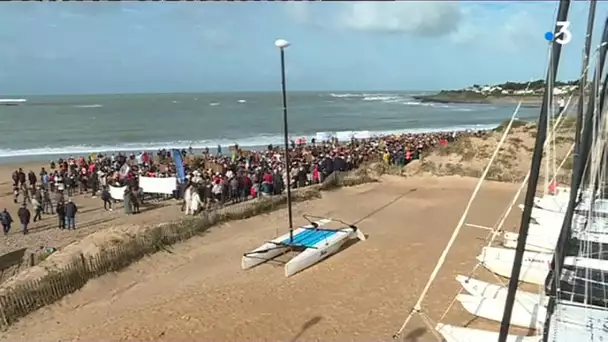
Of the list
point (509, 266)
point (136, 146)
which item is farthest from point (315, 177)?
point (136, 146)

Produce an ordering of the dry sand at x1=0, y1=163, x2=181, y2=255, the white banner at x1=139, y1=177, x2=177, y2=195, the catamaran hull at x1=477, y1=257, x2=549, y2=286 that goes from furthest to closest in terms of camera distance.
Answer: the white banner at x1=139, y1=177, x2=177, y2=195
the dry sand at x1=0, y1=163, x2=181, y2=255
the catamaran hull at x1=477, y1=257, x2=549, y2=286

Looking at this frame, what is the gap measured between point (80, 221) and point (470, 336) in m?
15.6

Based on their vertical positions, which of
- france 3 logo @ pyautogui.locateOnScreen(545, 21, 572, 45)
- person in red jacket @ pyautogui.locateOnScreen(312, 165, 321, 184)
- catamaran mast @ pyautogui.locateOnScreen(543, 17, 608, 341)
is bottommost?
person in red jacket @ pyautogui.locateOnScreen(312, 165, 321, 184)

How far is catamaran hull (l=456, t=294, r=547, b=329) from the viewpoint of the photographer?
33.0 ft

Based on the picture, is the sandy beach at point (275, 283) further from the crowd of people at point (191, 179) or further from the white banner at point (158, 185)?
the white banner at point (158, 185)

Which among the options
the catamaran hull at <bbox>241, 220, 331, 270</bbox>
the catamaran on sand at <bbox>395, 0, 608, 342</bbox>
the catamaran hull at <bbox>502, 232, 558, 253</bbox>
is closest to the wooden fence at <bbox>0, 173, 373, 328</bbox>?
the catamaran hull at <bbox>241, 220, 331, 270</bbox>

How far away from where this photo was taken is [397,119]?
82.2 meters

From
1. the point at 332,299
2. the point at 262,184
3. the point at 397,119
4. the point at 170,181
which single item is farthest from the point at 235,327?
the point at 397,119

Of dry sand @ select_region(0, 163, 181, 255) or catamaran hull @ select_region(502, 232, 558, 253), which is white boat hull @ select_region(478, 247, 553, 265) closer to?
catamaran hull @ select_region(502, 232, 558, 253)

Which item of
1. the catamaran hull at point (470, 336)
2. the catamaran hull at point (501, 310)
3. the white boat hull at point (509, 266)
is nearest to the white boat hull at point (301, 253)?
the white boat hull at point (509, 266)

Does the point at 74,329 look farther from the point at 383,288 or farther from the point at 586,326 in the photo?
the point at 586,326

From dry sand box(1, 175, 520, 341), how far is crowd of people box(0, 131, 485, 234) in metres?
2.82

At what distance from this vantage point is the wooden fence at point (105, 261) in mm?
11828

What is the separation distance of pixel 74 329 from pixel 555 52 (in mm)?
9814
